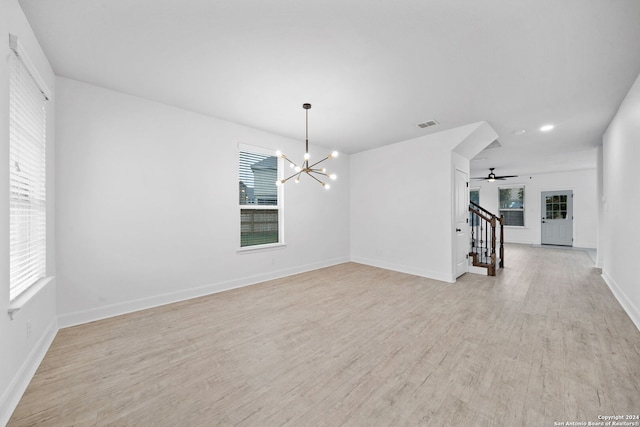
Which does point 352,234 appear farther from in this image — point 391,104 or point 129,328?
point 129,328

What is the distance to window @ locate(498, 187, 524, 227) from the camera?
959 centimetres

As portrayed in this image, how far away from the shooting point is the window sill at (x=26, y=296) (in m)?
1.74

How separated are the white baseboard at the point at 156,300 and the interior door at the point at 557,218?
32.0 ft

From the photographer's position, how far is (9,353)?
170cm

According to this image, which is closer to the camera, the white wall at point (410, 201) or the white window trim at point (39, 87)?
the white window trim at point (39, 87)

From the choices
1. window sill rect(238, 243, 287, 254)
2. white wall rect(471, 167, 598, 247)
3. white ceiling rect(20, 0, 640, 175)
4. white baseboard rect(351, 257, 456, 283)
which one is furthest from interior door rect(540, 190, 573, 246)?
window sill rect(238, 243, 287, 254)

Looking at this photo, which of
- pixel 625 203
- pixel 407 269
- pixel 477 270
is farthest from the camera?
pixel 407 269

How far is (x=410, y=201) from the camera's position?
17.0ft

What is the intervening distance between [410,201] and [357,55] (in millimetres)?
3430

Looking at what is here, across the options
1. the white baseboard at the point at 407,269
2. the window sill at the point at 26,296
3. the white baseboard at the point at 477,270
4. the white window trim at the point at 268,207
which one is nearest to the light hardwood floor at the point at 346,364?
the window sill at the point at 26,296

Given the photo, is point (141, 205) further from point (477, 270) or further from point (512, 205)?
point (512, 205)

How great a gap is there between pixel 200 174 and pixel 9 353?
2.66 m

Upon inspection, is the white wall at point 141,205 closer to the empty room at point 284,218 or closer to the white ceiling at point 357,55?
the empty room at point 284,218

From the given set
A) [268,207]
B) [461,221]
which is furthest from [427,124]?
[268,207]
